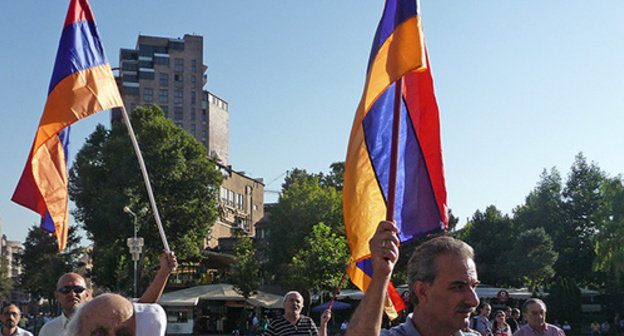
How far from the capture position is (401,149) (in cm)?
585

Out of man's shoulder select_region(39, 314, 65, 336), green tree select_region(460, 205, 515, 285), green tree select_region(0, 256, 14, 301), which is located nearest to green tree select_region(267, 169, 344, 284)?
green tree select_region(460, 205, 515, 285)

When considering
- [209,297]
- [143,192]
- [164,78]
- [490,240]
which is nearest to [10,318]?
[143,192]

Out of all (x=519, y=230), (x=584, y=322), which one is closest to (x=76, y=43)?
(x=584, y=322)

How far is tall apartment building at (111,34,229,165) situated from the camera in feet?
307

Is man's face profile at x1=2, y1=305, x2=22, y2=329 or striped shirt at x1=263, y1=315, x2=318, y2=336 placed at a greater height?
man's face profile at x1=2, y1=305, x2=22, y2=329

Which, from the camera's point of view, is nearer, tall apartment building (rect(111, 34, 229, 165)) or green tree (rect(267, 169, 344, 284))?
green tree (rect(267, 169, 344, 284))

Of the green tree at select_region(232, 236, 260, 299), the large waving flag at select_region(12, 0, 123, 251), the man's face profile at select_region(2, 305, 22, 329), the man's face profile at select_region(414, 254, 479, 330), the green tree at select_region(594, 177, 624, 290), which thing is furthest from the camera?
the green tree at select_region(594, 177, 624, 290)

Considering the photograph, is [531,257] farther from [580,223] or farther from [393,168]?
[393,168]

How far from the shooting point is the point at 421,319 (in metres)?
3.52

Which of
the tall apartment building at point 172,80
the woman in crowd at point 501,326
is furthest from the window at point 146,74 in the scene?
the woman in crowd at point 501,326

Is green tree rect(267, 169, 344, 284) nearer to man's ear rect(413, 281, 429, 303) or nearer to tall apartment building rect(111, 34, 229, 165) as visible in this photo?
tall apartment building rect(111, 34, 229, 165)

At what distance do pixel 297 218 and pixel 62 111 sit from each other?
50.5 meters

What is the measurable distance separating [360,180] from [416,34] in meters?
1.03

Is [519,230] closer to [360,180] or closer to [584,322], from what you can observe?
[584,322]
